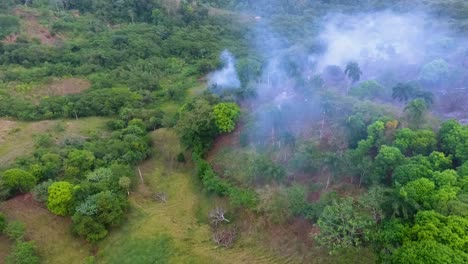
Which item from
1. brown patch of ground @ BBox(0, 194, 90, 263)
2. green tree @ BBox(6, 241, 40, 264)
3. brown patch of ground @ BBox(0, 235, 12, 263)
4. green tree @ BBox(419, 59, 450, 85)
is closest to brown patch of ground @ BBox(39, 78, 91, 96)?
brown patch of ground @ BBox(0, 194, 90, 263)

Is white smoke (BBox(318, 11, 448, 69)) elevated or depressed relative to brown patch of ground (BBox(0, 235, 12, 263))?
elevated

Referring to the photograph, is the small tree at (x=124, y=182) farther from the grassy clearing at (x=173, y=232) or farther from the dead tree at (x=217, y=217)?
the dead tree at (x=217, y=217)

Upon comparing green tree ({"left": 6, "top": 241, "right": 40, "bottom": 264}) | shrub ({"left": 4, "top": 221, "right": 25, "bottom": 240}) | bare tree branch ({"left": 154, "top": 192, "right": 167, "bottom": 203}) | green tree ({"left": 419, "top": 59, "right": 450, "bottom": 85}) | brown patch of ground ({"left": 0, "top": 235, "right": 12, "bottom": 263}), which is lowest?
brown patch of ground ({"left": 0, "top": 235, "right": 12, "bottom": 263})

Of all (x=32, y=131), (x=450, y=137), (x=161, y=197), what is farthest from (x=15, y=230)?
(x=450, y=137)

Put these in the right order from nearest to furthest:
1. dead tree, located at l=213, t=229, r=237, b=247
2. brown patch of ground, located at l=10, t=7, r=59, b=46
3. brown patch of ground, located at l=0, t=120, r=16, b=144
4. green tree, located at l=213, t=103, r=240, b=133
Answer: dead tree, located at l=213, t=229, r=237, b=247 → green tree, located at l=213, t=103, r=240, b=133 → brown patch of ground, located at l=0, t=120, r=16, b=144 → brown patch of ground, located at l=10, t=7, r=59, b=46

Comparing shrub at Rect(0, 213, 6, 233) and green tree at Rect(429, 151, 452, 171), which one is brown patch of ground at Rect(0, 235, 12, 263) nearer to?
shrub at Rect(0, 213, 6, 233)

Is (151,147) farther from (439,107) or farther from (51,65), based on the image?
(439,107)

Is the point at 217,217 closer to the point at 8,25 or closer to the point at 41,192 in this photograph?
the point at 41,192

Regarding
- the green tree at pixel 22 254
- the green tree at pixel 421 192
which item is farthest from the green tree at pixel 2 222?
the green tree at pixel 421 192
